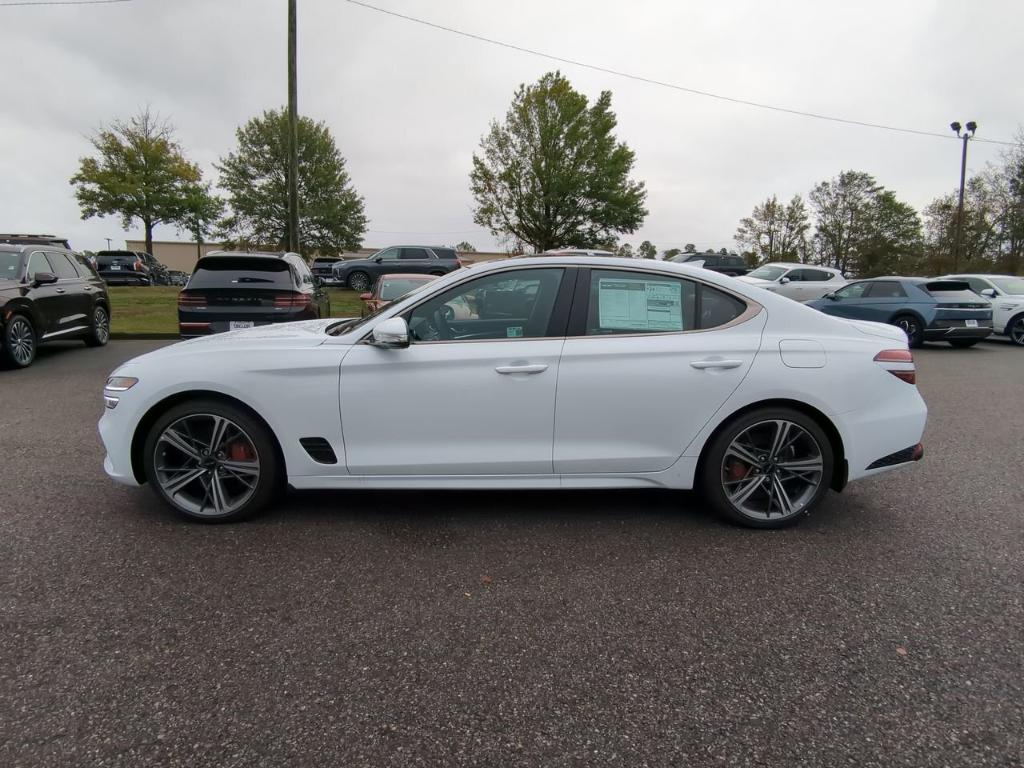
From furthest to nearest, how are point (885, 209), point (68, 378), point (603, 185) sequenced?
1. point (885, 209)
2. point (603, 185)
3. point (68, 378)

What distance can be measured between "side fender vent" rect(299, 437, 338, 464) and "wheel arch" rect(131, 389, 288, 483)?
0.15m

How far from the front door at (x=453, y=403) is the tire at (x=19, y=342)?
818 cm

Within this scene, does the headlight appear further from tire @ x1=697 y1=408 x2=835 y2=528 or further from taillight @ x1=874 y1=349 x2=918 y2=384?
taillight @ x1=874 y1=349 x2=918 y2=384

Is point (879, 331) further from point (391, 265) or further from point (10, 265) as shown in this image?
point (391, 265)

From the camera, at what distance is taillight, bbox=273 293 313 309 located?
27.5 feet

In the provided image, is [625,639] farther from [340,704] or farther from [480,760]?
[340,704]

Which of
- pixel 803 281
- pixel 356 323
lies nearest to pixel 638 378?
pixel 356 323

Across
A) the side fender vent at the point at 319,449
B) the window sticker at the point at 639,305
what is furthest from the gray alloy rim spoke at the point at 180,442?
the window sticker at the point at 639,305

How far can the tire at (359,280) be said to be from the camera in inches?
1006

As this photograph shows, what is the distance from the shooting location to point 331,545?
3.50m

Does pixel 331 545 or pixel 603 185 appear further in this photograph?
pixel 603 185

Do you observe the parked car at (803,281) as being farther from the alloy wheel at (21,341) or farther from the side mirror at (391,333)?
the side mirror at (391,333)

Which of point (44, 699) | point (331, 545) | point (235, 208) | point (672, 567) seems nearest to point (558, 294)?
point (672, 567)

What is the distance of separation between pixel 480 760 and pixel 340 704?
0.56 m
